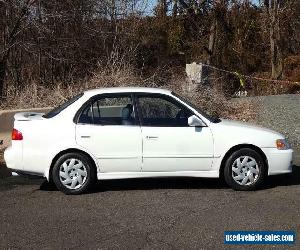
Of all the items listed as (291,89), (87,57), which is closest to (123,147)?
(87,57)

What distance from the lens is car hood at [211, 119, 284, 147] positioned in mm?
7859

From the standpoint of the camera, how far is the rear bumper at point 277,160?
793cm

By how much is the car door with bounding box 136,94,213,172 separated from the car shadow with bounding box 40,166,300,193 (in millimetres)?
457

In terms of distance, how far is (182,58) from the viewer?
22219 millimetres

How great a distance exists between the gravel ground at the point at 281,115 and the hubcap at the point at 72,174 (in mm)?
5665

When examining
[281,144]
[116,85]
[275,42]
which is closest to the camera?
[281,144]

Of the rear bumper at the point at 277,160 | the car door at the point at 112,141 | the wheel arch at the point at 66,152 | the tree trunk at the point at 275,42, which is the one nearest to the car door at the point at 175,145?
the car door at the point at 112,141

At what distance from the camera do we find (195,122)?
7.84m

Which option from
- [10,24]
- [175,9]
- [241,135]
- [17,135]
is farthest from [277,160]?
[175,9]

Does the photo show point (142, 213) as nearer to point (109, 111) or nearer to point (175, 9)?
point (109, 111)

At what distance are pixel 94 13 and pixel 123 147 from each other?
10.1 m

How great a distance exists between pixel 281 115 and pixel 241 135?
25.5 ft

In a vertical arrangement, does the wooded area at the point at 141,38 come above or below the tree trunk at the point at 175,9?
below

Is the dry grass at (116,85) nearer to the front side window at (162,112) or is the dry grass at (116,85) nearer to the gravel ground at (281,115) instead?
the gravel ground at (281,115)
